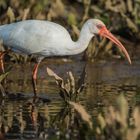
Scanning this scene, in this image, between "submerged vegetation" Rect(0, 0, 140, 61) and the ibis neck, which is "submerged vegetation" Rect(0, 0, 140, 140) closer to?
"submerged vegetation" Rect(0, 0, 140, 61)

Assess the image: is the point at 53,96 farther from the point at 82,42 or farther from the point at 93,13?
the point at 93,13

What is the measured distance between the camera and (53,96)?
33.8ft

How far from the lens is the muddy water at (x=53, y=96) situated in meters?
8.17

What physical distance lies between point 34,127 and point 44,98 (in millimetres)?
1953

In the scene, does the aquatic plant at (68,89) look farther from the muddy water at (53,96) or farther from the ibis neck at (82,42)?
the ibis neck at (82,42)

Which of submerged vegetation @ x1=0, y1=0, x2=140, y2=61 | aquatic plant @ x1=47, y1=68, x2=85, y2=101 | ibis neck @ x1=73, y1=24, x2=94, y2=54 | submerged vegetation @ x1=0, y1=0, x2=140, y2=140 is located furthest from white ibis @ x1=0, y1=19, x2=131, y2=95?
submerged vegetation @ x1=0, y1=0, x2=140, y2=61

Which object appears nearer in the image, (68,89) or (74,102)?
(74,102)

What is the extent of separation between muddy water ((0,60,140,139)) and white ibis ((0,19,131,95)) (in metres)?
0.47

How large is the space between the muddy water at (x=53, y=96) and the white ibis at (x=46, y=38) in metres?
0.47

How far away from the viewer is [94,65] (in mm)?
12969

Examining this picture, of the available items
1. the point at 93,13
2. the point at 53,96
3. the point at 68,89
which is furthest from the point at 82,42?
the point at 93,13

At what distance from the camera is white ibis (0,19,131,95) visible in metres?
10.7

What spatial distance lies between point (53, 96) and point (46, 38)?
94cm

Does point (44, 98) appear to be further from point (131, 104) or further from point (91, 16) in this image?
point (91, 16)
